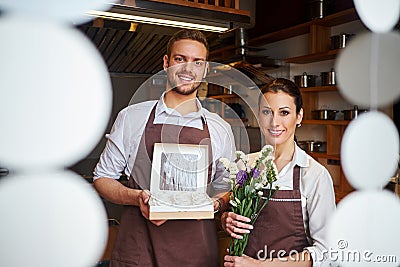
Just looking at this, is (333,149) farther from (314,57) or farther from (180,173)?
(180,173)

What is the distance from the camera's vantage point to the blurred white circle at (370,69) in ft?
4.17

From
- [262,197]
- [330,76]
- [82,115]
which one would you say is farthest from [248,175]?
[330,76]

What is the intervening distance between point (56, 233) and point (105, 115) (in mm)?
310

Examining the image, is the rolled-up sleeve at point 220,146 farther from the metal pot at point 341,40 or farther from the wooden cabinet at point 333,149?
the metal pot at point 341,40

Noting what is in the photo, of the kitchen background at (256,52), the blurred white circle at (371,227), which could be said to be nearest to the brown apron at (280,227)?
the kitchen background at (256,52)

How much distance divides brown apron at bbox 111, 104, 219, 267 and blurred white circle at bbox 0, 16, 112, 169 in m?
0.30

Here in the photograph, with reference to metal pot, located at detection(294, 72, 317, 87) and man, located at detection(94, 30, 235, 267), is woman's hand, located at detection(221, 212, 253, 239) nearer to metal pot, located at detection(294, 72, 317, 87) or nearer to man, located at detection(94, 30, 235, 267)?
man, located at detection(94, 30, 235, 267)

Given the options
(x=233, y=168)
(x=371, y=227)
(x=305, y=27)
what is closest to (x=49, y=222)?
(x=233, y=168)

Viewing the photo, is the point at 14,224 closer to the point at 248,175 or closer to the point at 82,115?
the point at 82,115

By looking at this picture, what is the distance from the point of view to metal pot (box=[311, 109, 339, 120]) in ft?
4.82

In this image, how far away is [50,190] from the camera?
98cm

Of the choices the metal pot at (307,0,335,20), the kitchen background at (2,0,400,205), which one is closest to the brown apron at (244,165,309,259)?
the kitchen background at (2,0,400,205)

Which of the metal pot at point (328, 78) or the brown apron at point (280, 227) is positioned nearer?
the brown apron at point (280, 227)

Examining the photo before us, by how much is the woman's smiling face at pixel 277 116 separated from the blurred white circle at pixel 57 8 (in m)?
0.36
